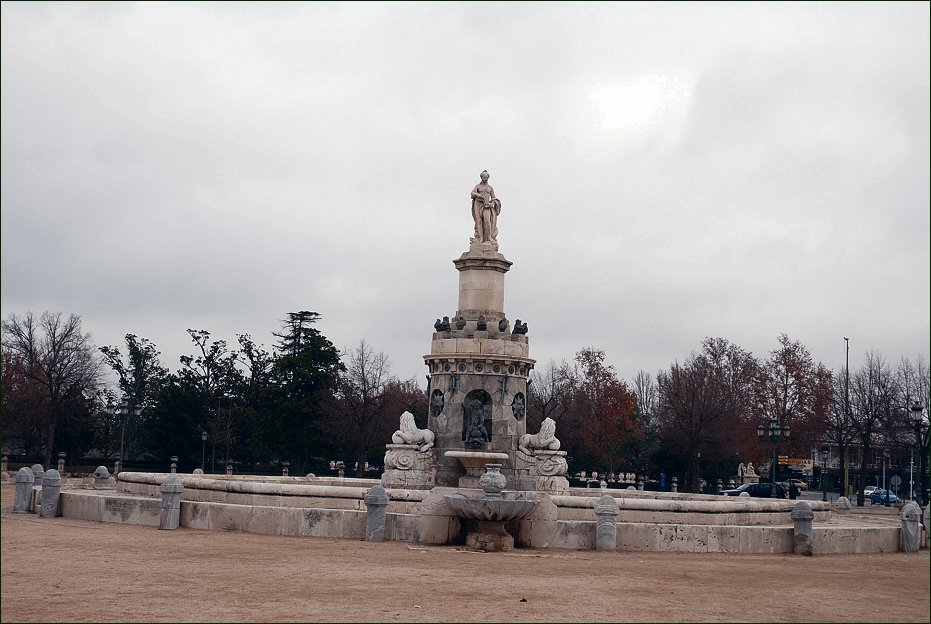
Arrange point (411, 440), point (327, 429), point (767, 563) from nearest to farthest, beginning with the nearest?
1. point (767, 563)
2. point (411, 440)
3. point (327, 429)

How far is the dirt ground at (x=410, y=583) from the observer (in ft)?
40.5

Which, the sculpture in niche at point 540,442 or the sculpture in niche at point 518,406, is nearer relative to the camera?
the sculpture in niche at point 540,442

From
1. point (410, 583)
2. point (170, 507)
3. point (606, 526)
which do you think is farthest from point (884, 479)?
point (410, 583)

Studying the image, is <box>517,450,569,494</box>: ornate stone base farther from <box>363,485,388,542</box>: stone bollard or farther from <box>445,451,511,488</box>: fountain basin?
<box>363,485,388,542</box>: stone bollard

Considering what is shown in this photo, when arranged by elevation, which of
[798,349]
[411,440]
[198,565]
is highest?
[798,349]

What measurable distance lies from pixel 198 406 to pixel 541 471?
40.9m

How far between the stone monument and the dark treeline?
92.2 feet

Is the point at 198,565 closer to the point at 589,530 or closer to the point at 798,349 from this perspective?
the point at 589,530

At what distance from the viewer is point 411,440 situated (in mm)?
27094

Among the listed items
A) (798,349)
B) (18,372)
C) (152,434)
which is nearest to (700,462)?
(798,349)

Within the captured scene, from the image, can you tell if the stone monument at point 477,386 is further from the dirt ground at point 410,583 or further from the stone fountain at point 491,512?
the dirt ground at point 410,583

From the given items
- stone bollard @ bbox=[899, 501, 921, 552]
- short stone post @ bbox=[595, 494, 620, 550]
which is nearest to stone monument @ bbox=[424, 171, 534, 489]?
short stone post @ bbox=[595, 494, 620, 550]

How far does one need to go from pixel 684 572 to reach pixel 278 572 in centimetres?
640

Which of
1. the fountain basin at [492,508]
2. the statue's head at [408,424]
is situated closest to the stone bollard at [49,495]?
the statue's head at [408,424]
